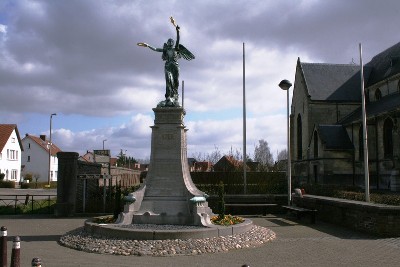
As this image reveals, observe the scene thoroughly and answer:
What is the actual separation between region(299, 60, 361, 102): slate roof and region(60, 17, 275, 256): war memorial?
96.5 ft

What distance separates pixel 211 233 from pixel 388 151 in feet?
Answer: 81.1

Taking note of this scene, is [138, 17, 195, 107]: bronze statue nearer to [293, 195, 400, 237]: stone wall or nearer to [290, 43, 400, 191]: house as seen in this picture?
[293, 195, 400, 237]: stone wall

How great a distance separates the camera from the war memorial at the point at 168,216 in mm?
10297

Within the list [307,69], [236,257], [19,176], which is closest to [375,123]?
[307,69]

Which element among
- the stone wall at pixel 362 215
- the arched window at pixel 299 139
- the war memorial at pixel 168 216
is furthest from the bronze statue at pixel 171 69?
the arched window at pixel 299 139

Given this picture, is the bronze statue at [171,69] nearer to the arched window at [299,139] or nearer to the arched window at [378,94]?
the arched window at [378,94]

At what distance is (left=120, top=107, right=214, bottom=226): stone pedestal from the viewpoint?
12578 mm

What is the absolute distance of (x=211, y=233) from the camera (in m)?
10.9

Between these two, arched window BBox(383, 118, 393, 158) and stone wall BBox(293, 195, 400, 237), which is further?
arched window BBox(383, 118, 393, 158)

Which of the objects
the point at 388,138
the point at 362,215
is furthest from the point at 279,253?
the point at 388,138

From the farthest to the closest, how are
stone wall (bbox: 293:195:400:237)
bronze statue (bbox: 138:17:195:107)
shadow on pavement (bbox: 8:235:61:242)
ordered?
bronze statue (bbox: 138:17:195:107), stone wall (bbox: 293:195:400:237), shadow on pavement (bbox: 8:235:61:242)

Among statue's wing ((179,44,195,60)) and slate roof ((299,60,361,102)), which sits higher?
slate roof ((299,60,361,102))

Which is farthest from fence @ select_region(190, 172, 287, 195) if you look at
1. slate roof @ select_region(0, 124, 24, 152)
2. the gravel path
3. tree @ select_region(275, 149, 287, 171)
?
slate roof @ select_region(0, 124, 24, 152)

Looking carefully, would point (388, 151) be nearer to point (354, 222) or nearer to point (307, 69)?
point (307, 69)
